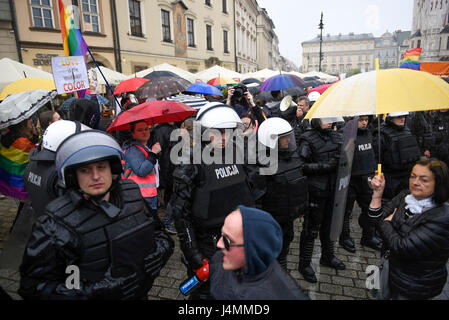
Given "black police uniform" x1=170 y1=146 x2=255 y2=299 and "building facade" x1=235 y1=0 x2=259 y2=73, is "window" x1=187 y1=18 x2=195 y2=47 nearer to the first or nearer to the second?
"building facade" x1=235 y1=0 x2=259 y2=73

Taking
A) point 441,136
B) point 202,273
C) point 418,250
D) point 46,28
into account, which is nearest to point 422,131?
point 441,136

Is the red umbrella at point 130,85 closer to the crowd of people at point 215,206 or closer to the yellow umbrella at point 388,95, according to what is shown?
the crowd of people at point 215,206

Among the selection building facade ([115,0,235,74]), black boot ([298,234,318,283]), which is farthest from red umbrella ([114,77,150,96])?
building facade ([115,0,235,74])

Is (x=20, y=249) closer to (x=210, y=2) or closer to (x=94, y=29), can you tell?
(x=94, y=29)

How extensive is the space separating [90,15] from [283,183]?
15466 mm

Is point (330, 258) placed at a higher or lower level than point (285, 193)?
lower

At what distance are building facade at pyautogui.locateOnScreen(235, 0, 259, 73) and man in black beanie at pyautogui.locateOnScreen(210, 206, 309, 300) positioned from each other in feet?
105

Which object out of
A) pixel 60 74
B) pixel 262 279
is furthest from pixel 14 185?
pixel 262 279

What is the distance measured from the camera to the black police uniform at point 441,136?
5.95 meters

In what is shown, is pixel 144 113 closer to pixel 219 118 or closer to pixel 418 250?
pixel 219 118

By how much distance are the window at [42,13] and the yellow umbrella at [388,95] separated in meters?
14.6

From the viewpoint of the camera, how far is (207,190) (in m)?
2.30

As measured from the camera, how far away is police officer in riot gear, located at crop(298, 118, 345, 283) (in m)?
3.38

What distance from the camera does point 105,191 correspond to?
1.66 metres
